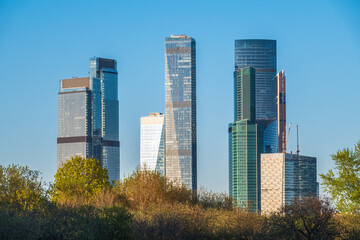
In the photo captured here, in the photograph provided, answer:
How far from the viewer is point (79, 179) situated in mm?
68625

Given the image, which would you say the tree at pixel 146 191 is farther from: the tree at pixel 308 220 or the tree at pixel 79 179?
the tree at pixel 308 220

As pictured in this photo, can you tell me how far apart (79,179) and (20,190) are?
2057cm

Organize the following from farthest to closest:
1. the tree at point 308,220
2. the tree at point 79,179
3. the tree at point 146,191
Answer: the tree at point 79,179 < the tree at point 146,191 < the tree at point 308,220

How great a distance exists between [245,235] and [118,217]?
31.6ft

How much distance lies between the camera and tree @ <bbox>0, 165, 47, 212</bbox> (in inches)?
1834

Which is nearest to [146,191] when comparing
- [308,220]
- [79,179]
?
[79,179]

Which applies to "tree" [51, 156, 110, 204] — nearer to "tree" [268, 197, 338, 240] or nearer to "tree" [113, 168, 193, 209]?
"tree" [113, 168, 193, 209]

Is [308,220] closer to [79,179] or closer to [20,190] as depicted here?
[20,190]

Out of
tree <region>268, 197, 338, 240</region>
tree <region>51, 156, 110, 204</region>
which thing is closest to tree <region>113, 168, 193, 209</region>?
tree <region>51, 156, 110, 204</region>

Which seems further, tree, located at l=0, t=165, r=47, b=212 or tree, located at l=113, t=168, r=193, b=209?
tree, located at l=113, t=168, r=193, b=209

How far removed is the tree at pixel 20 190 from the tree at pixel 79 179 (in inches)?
642

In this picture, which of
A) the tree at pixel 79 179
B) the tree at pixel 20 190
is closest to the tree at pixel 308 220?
the tree at pixel 20 190

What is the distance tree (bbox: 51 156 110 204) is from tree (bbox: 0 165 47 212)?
1632 centimetres

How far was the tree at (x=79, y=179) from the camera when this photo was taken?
67500 millimetres
